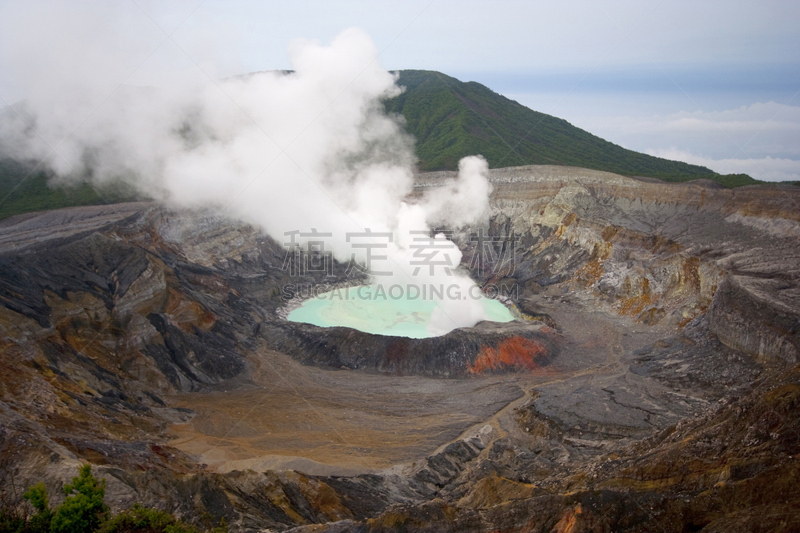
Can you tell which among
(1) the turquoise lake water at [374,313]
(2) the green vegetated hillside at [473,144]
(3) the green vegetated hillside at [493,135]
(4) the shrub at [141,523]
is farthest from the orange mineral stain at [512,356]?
(3) the green vegetated hillside at [493,135]

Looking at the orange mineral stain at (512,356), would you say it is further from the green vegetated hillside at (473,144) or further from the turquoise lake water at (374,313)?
the green vegetated hillside at (473,144)

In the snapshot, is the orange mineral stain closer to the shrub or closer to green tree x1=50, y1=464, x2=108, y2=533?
the shrub

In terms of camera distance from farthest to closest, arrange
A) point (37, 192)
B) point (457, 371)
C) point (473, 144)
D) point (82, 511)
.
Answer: point (473, 144)
point (37, 192)
point (457, 371)
point (82, 511)

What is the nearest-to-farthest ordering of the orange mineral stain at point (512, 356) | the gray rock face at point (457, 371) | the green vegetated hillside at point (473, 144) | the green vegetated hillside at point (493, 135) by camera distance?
the gray rock face at point (457, 371) → the orange mineral stain at point (512, 356) → the green vegetated hillside at point (473, 144) → the green vegetated hillside at point (493, 135)

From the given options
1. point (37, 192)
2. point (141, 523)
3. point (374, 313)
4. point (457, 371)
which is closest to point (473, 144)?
point (374, 313)

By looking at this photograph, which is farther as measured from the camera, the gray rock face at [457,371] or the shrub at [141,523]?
the gray rock face at [457,371]

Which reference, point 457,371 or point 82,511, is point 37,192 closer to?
point 457,371

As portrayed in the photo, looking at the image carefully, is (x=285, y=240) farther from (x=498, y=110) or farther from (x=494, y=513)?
(x=498, y=110)
